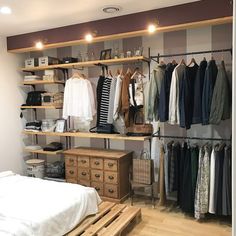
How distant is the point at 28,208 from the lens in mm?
2348

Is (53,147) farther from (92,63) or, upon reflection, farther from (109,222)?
(109,222)

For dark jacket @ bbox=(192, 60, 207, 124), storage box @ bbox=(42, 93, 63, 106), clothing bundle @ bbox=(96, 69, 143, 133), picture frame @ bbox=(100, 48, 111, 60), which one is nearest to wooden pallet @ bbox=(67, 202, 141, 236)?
clothing bundle @ bbox=(96, 69, 143, 133)

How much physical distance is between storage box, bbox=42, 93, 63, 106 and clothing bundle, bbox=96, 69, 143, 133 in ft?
2.92

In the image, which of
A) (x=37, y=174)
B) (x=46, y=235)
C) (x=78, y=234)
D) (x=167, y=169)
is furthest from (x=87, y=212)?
(x=37, y=174)

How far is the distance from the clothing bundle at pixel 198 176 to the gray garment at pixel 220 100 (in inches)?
15.8

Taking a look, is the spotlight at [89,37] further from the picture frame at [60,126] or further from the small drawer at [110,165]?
the small drawer at [110,165]

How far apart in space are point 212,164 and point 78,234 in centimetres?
165

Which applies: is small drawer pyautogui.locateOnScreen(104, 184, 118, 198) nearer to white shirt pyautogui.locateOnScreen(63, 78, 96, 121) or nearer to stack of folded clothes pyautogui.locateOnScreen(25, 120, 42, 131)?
white shirt pyautogui.locateOnScreen(63, 78, 96, 121)

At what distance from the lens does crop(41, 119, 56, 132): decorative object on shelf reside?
452cm

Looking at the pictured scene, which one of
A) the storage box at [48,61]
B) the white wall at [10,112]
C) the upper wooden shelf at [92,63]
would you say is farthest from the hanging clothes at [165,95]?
the white wall at [10,112]

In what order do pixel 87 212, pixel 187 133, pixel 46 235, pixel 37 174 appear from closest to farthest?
pixel 46 235, pixel 87 212, pixel 187 133, pixel 37 174

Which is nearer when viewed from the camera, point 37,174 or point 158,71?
point 158,71

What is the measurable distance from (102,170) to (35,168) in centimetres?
143

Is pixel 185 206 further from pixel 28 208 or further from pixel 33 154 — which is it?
pixel 33 154
